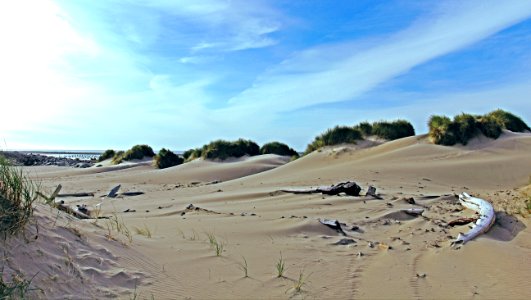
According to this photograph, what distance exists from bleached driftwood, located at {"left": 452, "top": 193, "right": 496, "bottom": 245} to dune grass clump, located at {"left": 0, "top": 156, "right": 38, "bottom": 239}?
15.3ft

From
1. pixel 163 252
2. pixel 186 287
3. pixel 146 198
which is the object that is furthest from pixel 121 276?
pixel 146 198

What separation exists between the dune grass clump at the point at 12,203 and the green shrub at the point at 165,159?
18.6 m

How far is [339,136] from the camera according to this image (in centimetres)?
1739

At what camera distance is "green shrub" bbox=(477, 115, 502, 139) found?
15141 mm

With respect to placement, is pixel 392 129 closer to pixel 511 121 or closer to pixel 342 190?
pixel 511 121

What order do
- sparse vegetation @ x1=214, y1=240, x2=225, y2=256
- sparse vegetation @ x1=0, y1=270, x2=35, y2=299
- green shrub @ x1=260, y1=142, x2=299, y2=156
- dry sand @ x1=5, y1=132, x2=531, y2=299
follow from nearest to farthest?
sparse vegetation @ x1=0, y1=270, x2=35, y2=299 → dry sand @ x1=5, y1=132, x2=531, y2=299 → sparse vegetation @ x1=214, y1=240, x2=225, y2=256 → green shrub @ x1=260, y1=142, x2=299, y2=156

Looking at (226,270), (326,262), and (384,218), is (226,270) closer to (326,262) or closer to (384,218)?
(326,262)

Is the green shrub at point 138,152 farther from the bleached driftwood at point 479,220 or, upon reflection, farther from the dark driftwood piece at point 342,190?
the bleached driftwood at point 479,220

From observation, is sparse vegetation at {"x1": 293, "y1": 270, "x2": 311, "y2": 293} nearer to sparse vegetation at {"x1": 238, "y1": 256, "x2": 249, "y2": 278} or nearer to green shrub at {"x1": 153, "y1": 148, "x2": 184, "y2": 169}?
sparse vegetation at {"x1": 238, "y1": 256, "x2": 249, "y2": 278}

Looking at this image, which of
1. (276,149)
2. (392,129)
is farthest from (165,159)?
(392,129)

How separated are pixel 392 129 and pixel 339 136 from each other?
2375 millimetres

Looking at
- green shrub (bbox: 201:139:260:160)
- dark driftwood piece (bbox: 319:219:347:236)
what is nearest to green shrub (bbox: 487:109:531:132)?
green shrub (bbox: 201:139:260:160)

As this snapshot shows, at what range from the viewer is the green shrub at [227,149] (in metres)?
21.2

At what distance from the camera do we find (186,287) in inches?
152
